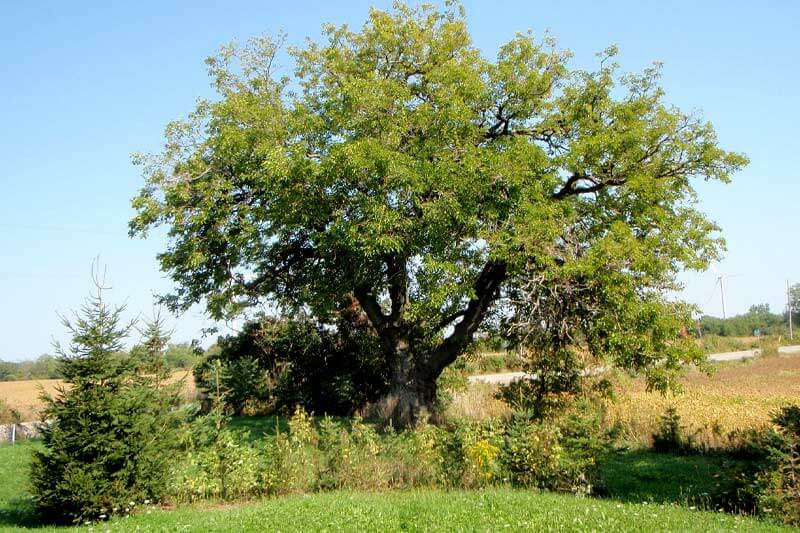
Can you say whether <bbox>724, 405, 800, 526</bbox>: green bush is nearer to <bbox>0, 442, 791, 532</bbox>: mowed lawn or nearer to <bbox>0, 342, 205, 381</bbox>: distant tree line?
<bbox>0, 442, 791, 532</bbox>: mowed lawn

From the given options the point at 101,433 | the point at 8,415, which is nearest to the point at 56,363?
the point at 101,433

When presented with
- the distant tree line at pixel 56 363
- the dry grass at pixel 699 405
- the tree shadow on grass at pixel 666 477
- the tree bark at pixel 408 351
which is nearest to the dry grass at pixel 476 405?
the dry grass at pixel 699 405

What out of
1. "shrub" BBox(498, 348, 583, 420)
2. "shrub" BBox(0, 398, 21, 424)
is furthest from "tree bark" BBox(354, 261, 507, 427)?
"shrub" BBox(0, 398, 21, 424)

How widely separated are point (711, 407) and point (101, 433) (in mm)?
13667

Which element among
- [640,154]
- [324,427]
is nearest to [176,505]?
[324,427]

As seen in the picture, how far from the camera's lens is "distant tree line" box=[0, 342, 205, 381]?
32.1ft

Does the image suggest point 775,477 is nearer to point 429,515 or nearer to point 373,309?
point 429,515

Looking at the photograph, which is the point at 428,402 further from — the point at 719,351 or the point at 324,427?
the point at 719,351

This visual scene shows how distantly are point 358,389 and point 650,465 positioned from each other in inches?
511

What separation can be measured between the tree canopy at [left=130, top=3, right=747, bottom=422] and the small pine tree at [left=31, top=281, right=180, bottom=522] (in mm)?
5829

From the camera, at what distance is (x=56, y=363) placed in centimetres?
982

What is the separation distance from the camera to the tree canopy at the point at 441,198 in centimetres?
1451

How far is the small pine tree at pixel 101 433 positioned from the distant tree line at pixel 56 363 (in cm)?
19

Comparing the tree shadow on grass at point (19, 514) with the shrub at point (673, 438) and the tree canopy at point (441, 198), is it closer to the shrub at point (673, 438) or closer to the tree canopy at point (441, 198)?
the tree canopy at point (441, 198)
